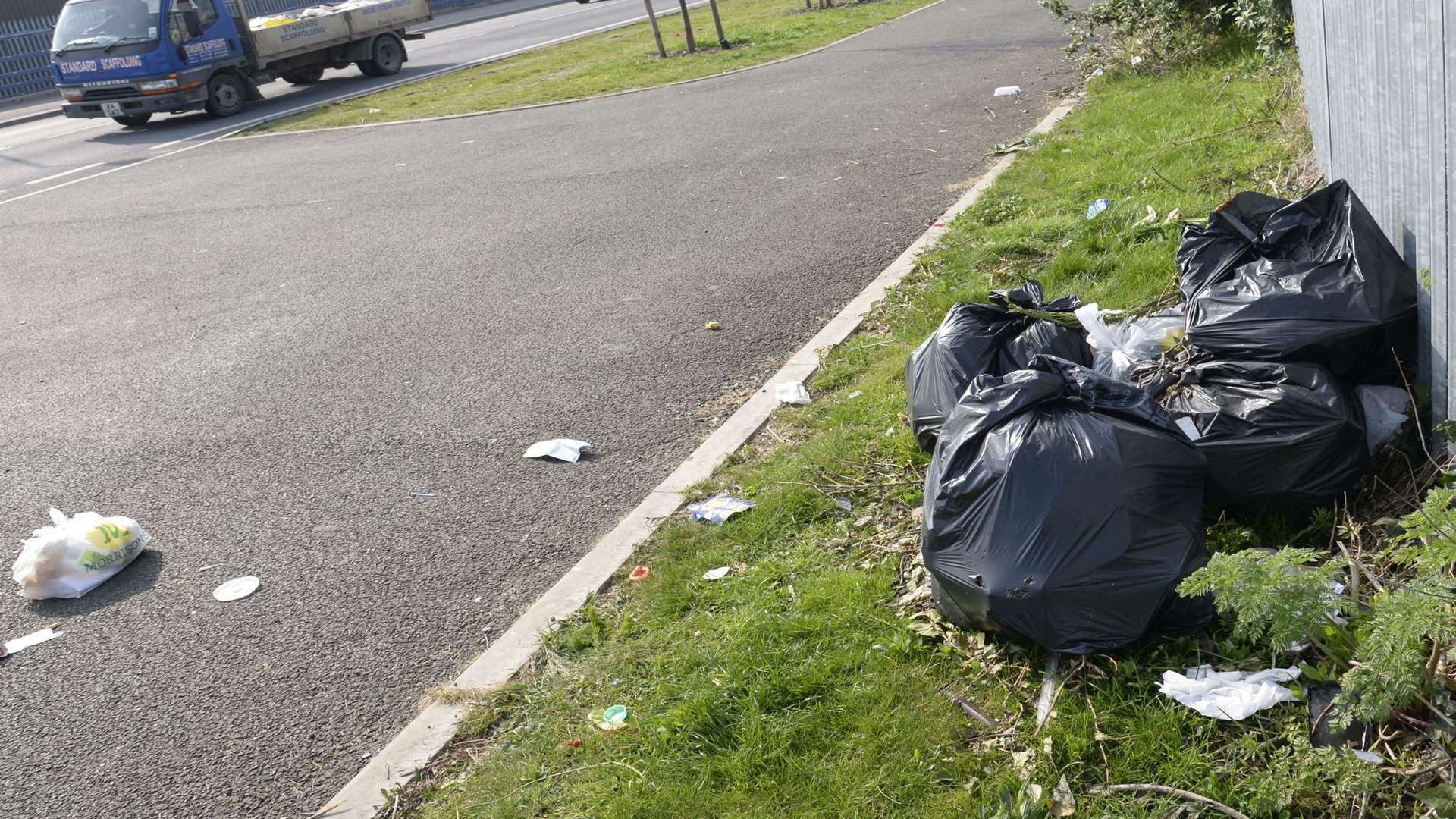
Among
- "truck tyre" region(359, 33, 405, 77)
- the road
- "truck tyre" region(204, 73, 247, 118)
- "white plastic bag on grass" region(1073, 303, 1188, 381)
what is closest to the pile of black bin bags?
"white plastic bag on grass" region(1073, 303, 1188, 381)

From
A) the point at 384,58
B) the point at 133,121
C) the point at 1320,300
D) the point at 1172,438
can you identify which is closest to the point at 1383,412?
the point at 1320,300

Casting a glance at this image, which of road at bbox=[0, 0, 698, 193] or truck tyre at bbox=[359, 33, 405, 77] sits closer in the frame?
road at bbox=[0, 0, 698, 193]

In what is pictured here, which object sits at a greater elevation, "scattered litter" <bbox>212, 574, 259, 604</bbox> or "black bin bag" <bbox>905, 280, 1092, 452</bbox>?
"black bin bag" <bbox>905, 280, 1092, 452</bbox>

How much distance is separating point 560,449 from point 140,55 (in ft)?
50.5

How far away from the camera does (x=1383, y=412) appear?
3.13 m

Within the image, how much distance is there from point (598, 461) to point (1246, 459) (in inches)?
98.3

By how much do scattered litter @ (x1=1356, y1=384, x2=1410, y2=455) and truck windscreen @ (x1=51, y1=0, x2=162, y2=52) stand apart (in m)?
17.9

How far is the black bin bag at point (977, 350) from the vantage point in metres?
3.69

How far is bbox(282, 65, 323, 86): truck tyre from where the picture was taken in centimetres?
2002

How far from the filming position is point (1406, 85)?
10.3ft

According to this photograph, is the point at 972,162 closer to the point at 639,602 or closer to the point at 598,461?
the point at 598,461

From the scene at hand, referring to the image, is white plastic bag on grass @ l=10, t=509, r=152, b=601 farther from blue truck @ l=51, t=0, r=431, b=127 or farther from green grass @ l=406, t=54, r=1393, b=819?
blue truck @ l=51, t=0, r=431, b=127

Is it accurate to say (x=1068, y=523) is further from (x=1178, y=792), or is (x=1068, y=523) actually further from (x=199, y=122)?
(x=199, y=122)

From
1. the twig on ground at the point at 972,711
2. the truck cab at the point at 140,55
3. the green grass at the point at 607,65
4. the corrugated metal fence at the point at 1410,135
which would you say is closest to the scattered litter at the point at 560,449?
the twig on ground at the point at 972,711
